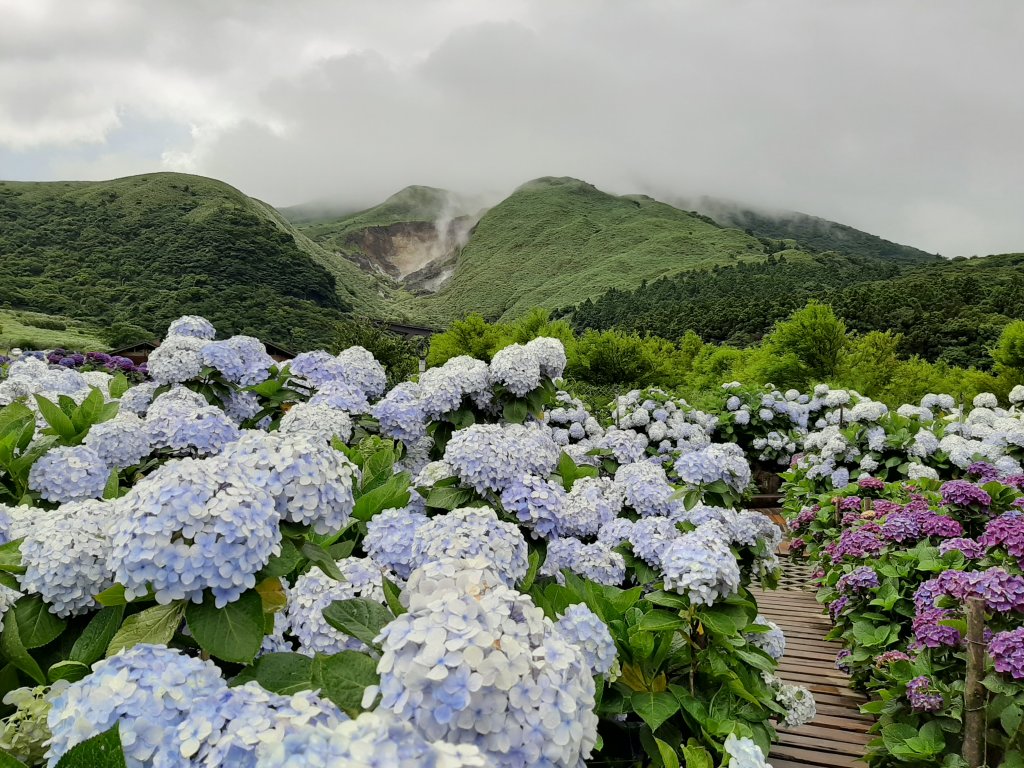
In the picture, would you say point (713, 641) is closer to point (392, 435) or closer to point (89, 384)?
point (392, 435)

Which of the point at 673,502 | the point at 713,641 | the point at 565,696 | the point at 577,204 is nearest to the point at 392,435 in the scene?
the point at 673,502

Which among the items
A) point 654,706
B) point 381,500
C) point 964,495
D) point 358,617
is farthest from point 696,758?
point 964,495

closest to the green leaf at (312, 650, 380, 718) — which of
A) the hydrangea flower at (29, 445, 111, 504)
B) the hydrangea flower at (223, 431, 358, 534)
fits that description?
the hydrangea flower at (223, 431, 358, 534)

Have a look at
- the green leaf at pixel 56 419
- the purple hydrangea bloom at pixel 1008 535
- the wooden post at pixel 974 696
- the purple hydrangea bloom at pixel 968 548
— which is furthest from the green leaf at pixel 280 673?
the purple hydrangea bloom at pixel 968 548

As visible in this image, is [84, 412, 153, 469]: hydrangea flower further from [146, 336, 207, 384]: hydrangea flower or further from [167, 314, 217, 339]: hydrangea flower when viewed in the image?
[167, 314, 217, 339]: hydrangea flower

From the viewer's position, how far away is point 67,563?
50.6 inches

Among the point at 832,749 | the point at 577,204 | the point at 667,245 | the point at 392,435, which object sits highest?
the point at 577,204

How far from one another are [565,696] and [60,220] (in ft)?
223

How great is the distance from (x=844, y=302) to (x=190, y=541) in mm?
38619

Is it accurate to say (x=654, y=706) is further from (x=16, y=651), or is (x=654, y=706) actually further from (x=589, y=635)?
(x=16, y=651)

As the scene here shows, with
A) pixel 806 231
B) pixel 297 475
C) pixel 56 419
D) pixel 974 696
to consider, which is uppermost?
pixel 806 231

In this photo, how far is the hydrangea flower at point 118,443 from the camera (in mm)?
2240

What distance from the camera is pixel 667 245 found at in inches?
3034

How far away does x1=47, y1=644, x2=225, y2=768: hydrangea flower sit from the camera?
0.84 m
